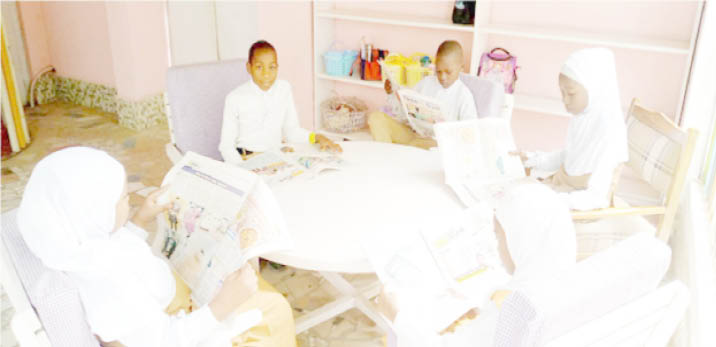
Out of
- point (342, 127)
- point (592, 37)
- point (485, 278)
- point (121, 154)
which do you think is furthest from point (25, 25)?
point (485, 278)

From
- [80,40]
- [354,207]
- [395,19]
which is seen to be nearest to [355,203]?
[354,207]

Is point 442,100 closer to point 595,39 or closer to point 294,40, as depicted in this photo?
point 595,39

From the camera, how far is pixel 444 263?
152cm

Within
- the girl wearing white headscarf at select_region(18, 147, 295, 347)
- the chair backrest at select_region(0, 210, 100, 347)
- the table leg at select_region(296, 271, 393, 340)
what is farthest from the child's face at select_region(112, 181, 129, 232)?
the table leg at select_region(296, 271, 393, 340)

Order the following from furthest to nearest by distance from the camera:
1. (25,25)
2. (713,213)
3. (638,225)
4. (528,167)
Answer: (25,25) < (528,167) < (638,225) < (713,213)

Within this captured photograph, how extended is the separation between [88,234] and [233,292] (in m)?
0.40

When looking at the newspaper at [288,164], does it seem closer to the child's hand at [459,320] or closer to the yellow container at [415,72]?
the child's hand at [459,320]

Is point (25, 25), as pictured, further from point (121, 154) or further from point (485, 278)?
point (485, 278)

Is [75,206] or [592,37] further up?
[592,37]

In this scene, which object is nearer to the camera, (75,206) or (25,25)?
(75,206)

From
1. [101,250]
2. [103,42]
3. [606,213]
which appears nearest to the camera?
[101,250]

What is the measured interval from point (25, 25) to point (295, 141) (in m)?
3.91

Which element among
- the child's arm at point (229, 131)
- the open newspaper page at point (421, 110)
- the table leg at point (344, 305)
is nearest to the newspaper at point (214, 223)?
the table leg at point (344, 305)

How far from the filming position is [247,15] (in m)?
4.53
